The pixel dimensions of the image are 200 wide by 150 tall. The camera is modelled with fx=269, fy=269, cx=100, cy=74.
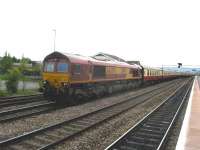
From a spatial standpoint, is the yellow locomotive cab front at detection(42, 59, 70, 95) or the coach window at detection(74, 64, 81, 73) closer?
the yellow locomotive cab front at detection(42, 59, 70, 95)

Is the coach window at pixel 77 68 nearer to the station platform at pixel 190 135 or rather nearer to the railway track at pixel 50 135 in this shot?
the railway track at pixel 50 135

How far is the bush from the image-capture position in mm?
23938

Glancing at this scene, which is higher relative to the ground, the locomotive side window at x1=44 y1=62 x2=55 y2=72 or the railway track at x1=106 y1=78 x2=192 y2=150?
the locomotive side window at x1=44 y1=62 x2=55 y2=72

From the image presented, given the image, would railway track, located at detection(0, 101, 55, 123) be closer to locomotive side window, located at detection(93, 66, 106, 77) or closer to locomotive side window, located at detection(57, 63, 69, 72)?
locomotive side window, located at detection(57, 63, 69, 72)

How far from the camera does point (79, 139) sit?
32.0 feet

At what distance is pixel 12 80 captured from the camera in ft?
78.7

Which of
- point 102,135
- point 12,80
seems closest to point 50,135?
point 102,135

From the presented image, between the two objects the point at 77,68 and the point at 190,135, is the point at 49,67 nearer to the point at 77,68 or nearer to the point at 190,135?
the point at 77,68

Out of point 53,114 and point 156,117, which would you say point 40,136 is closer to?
point 53,114

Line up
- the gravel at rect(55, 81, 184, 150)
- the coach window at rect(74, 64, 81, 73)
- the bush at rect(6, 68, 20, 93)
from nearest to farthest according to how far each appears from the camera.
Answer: the gravel at rect(55, 81, 184, 150) → the coach window at rect(74, 64, 81, 73) → the bush at rect(6, 68, 20, 93)

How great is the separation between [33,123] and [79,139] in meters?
3.18

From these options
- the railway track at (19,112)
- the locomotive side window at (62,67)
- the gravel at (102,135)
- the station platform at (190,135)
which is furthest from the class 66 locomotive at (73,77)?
the station platform at (190,135)

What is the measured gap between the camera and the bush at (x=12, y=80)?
2394cm

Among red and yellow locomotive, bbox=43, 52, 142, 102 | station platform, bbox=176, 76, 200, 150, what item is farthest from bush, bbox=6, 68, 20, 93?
station platform, bbox=176, 76, 200, 150
